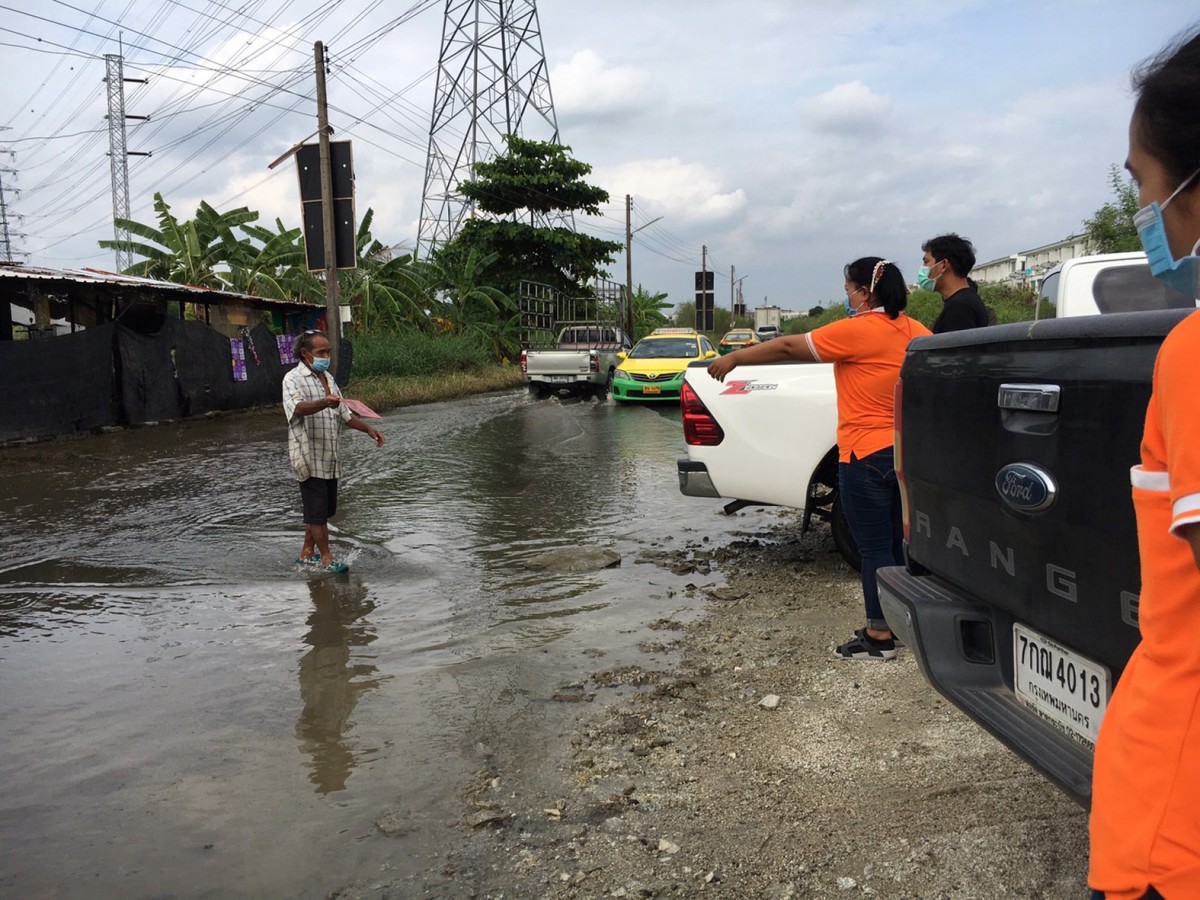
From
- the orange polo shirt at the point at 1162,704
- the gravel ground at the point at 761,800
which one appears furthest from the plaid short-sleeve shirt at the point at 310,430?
the orange polo shirt at the point at 1162,704

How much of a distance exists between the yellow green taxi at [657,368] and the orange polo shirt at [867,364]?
15117mm

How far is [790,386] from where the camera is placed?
20.3ft

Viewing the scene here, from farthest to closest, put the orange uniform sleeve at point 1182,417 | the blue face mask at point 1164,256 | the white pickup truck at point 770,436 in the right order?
the white pickup truck at point 770,436 → the blue face mask at point 1164,256 → the orange uniform sleeve at point 1182,417

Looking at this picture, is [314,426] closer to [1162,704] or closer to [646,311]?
[1162,704]

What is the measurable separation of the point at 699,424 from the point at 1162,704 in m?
5.22

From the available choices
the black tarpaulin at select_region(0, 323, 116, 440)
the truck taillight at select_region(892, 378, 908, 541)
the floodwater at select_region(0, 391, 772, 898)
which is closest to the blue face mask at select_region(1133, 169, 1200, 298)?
the truck taillight at select_region(892, 378, 908, 541)

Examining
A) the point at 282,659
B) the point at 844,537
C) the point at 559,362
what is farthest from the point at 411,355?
the point at 282,659

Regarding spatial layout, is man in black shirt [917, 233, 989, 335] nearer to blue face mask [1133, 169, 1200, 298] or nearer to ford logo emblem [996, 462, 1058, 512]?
ford logo emblem [996, 462, 1058, 512]

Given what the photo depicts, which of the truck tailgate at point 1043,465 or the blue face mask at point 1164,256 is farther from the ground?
the blue face mask at point 1164,256

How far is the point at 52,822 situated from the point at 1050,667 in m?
3.26

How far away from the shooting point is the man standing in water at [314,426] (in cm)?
654

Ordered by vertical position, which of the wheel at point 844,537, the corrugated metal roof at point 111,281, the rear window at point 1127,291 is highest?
the corrugated metal roof at point 111,281

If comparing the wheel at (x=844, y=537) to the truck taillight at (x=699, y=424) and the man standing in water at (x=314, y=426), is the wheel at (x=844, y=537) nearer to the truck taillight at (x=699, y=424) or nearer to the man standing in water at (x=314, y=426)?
the truck taillight at (x=699, y=424)

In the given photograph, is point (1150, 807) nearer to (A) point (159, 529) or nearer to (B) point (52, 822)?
(B) point (52, 822)
